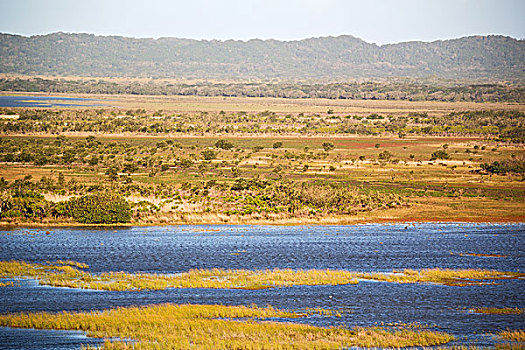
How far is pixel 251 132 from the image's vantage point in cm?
11975

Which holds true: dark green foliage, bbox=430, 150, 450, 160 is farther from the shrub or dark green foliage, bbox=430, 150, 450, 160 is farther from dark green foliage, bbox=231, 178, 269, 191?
dark green foliage, bbox=231, 178, 269, 191

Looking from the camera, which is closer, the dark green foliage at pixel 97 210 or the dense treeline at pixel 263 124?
the dark green foliage at pixel 97 210

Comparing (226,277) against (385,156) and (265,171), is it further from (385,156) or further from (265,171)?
(385,156)

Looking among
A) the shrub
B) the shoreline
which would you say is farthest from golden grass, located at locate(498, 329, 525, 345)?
the shrub

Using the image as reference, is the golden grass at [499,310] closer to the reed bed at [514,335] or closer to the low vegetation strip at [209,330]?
the reed bed at [514,335]

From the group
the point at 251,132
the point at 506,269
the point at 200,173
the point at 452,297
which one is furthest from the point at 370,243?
the point at 251,132

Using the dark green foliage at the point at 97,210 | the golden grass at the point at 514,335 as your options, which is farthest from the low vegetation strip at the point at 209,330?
the dark green foliage at the point at 97,210

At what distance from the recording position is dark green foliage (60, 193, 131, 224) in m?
41.6

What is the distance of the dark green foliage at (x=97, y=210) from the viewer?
41594 mm

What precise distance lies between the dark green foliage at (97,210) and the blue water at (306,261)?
5.70 ft

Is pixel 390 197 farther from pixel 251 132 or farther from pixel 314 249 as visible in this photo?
pixel 251 132

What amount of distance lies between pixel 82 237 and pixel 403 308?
68.0 ft

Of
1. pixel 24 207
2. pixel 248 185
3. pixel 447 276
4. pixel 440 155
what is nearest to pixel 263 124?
pixel 440 155

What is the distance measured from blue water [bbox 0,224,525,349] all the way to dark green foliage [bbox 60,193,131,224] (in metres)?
1.74
